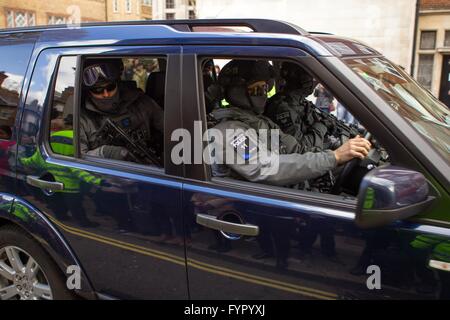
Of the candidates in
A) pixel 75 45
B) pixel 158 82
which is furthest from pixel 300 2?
pixel 75 45

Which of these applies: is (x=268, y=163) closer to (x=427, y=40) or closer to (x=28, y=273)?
(x=28, y=273)

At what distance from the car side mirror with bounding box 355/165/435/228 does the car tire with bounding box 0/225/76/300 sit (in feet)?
5.85

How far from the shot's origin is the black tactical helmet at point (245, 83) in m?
2.31

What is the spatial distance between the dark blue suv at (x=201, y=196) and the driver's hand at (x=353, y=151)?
0.21ft

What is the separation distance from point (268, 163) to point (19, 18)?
95.2ft

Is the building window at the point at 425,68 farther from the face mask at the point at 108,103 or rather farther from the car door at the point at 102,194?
the car door at the point at 102,194

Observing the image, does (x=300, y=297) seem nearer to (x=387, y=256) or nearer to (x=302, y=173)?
(x=387, y=256)

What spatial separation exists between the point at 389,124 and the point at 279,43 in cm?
56

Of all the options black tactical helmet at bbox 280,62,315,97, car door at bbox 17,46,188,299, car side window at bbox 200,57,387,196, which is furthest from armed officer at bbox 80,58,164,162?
black tactical helmet at bbox 280,62,315,97

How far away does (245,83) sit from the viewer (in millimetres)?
2309

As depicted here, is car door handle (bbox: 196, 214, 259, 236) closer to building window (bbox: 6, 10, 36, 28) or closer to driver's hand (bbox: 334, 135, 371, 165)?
driver's hand (bbox: 334, 135, 371, 165)

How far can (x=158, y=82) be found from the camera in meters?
3.21

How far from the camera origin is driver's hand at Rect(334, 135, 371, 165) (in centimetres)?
195

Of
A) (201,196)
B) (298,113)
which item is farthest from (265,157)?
(298,113)
